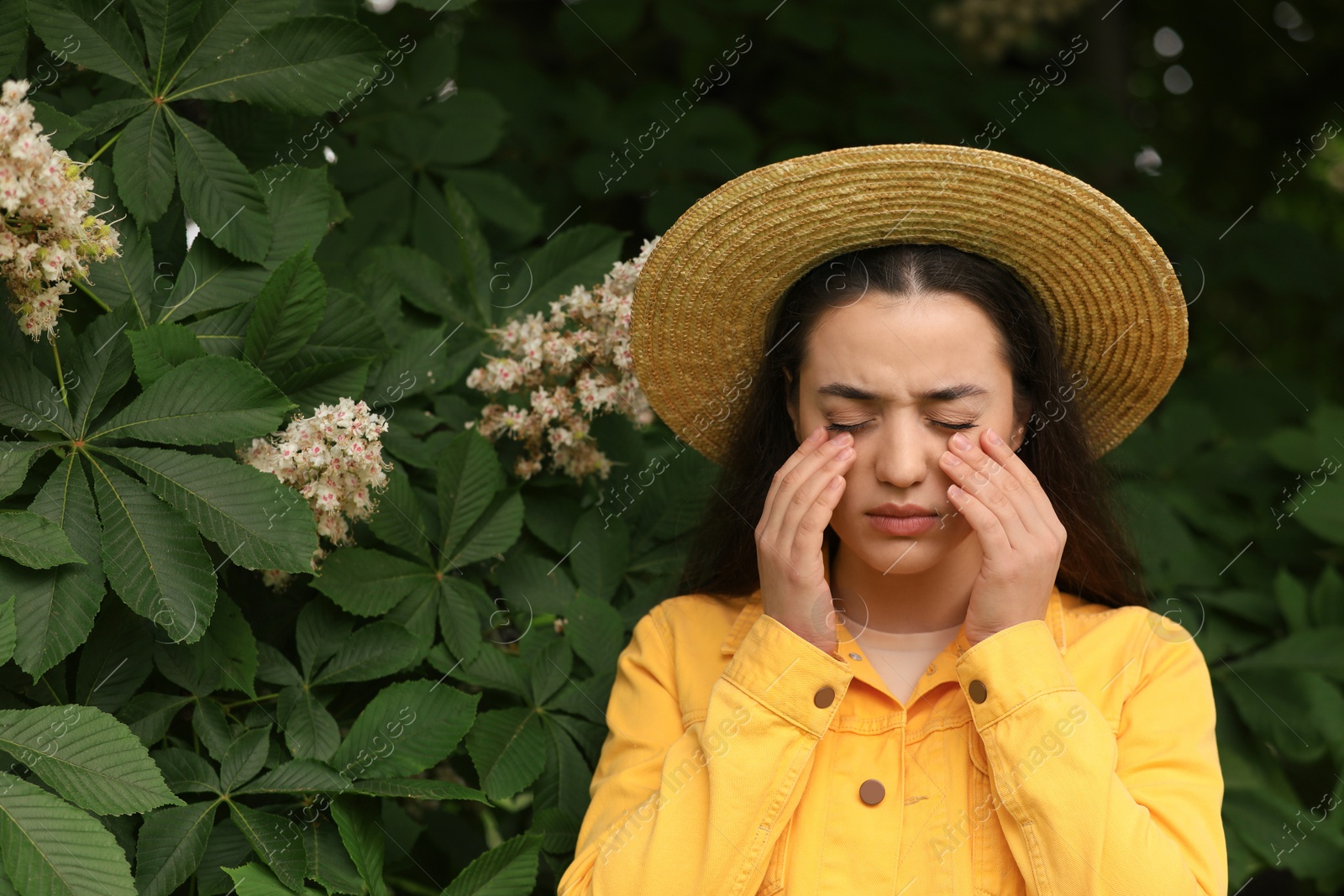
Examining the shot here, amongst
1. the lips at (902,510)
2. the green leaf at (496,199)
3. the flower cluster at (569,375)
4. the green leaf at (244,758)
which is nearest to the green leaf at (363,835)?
the green leaf at (244,758)

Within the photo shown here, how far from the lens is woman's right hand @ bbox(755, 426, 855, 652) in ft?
4.89

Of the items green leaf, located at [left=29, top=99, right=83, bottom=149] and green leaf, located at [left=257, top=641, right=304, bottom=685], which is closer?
green leaf, located at [left=29, top=99, right=83, bottom=149]

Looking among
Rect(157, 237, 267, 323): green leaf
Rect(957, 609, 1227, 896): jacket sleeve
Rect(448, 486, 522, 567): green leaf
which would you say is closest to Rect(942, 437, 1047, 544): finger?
Rect(957, 609, 1227, 896): jacket sleeve

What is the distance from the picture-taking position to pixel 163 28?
1.59 m

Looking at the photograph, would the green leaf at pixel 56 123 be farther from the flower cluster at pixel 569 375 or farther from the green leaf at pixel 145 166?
the flower cluster at pixel 569 375

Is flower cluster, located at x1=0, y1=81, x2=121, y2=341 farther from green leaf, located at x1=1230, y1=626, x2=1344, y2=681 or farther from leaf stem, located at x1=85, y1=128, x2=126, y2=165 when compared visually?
green leaf, located at x1=1230, y1=626, x2=1344, y2=681

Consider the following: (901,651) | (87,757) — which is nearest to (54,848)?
(87,757)

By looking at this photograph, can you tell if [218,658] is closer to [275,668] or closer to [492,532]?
[275,668]

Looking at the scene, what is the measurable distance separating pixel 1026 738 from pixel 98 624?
→ 1216 mm

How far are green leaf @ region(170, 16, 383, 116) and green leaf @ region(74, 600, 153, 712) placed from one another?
0.75 m

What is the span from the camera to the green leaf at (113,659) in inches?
57.6

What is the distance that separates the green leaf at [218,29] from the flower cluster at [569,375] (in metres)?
0.60

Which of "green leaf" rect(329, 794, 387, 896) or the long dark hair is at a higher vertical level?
the long dark hair

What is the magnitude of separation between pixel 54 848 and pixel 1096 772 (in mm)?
1200
